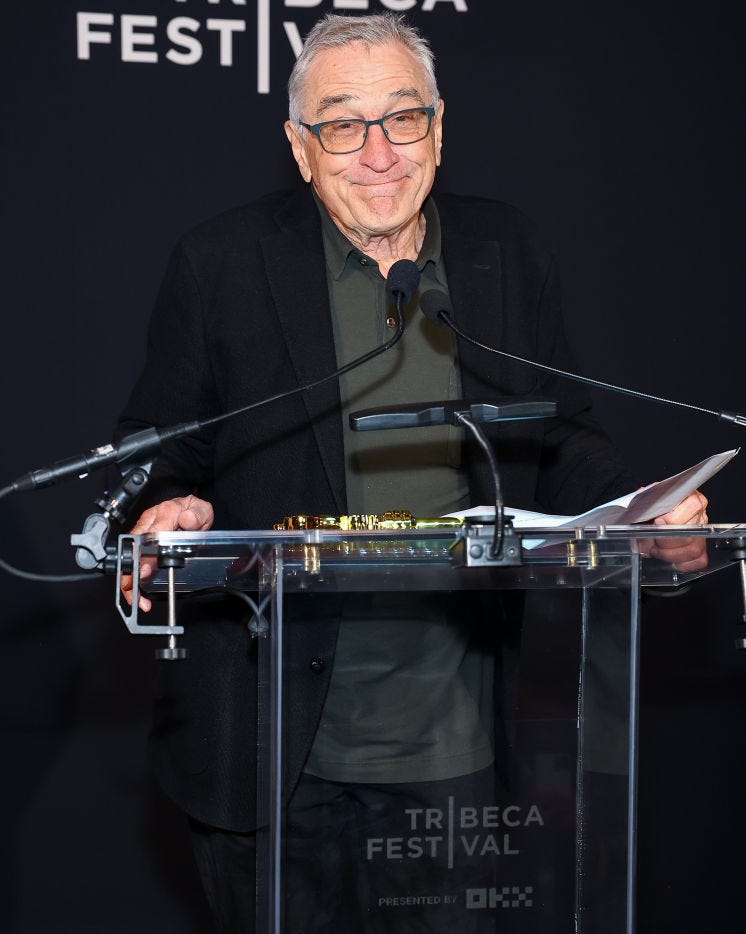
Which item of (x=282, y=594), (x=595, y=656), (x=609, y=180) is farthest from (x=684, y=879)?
(x=282, y=594)

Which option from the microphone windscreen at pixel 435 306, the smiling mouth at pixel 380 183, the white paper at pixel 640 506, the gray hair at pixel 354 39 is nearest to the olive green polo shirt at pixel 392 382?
the smiling mouth at pixel 380 183

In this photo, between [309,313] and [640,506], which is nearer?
[640,506]

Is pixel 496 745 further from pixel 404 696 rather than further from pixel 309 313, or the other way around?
pixel 309 313

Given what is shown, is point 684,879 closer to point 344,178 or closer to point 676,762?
point 676,762

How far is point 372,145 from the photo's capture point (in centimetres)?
192

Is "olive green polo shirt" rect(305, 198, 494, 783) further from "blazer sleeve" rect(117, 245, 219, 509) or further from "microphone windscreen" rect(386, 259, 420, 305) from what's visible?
"blazer sleeve" rect(117, 245, 219, 509)

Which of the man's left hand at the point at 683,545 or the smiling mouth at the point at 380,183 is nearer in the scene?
the man's left hand at the point at 683,545

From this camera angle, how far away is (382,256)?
2002mm

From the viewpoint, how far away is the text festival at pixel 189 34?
2.80m

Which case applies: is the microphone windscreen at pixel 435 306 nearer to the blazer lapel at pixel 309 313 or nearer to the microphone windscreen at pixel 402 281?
the microphone windscreen at pixel 402 281

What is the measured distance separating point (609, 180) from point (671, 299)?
320mm

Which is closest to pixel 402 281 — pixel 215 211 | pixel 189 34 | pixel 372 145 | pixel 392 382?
pixel 392 382

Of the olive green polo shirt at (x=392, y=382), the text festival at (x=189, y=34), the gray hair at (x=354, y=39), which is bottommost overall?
the olive green polo shirt at (x=392, y=382)

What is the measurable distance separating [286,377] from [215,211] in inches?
42.0
